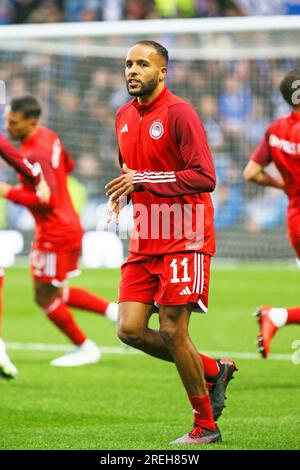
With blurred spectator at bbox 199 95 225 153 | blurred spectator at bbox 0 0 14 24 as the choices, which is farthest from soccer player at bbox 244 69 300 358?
blurred spectator at bbox 0 0 14 24

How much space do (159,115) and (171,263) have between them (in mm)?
865

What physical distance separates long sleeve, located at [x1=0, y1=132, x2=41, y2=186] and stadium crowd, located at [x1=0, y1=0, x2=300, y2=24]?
41.8ft

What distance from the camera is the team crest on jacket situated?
6.25 m

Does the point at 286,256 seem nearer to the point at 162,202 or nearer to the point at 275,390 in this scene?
the point at 275,390

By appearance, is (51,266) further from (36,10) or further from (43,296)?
(36,10)

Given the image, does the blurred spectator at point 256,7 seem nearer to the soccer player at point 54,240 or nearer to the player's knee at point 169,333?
the soccer player at point 54,240

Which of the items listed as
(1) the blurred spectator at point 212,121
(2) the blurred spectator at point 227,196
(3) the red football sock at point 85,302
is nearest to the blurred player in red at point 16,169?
(3) the red football sock at point 85,302

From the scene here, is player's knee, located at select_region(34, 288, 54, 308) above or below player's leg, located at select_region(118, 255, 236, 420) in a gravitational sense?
below

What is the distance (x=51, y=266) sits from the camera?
9.72m

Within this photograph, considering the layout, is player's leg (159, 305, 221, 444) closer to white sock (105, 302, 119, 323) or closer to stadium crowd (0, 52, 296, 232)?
white sock (105, 302, 119, 323)

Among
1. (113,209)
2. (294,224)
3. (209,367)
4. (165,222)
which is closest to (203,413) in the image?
(209,367)

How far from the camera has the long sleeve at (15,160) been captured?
7.83 metres

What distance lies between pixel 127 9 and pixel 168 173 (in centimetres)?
1601
